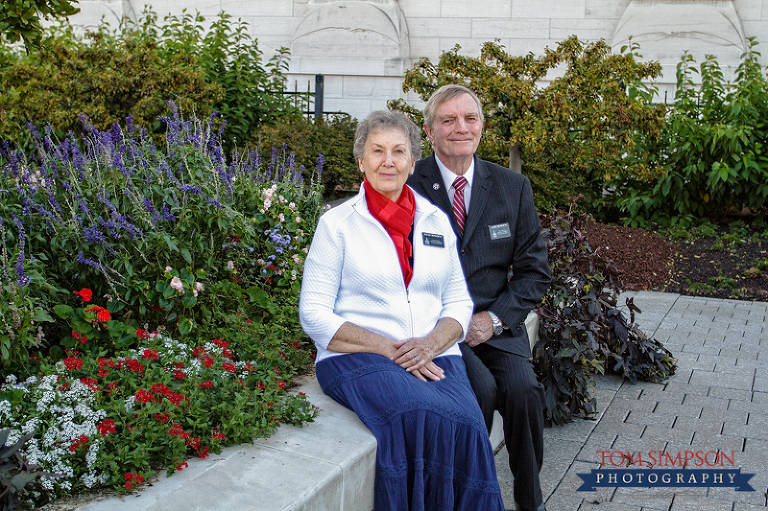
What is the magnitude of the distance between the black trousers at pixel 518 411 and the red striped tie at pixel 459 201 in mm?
650

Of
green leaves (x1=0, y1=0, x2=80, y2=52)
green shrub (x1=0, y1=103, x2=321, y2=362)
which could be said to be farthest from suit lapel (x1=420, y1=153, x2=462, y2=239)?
green leaves (x1=0, y1=0, x2=80, y2=52)

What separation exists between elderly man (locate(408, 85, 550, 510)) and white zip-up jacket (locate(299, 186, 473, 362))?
0.39 meters

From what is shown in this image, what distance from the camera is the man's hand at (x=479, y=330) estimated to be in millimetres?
3217

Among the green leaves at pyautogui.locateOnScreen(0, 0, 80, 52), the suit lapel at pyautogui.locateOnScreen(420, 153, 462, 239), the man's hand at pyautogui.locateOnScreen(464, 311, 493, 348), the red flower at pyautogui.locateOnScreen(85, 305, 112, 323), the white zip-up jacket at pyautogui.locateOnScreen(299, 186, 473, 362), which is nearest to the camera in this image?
the white zip-up jacket at pyautogui.locateOnScreen(299, 186, 473, 362)

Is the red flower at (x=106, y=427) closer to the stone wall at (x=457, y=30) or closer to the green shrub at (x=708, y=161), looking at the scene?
the green shrub at (x=708, y=161)

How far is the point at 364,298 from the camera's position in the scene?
284 centimetres

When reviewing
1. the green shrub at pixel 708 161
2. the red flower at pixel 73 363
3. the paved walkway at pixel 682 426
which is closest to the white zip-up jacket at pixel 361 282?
the red flower at pixel 73 363

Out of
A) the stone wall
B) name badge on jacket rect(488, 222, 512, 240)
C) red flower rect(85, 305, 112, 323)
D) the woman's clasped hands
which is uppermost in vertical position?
the stone wall

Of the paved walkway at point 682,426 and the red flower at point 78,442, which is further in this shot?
the paved walkway at point 682,426

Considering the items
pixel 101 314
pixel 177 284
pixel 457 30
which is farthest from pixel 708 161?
pixel 101 314

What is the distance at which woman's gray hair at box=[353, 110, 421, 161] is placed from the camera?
9.73 ft

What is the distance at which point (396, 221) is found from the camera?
2.88 m

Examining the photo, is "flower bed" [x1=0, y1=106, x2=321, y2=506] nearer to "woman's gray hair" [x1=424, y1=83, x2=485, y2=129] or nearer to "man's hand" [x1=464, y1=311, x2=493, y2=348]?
"man's hand" [x1=464, y1=311, x2=493, y2=348]

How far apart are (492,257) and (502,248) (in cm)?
6
